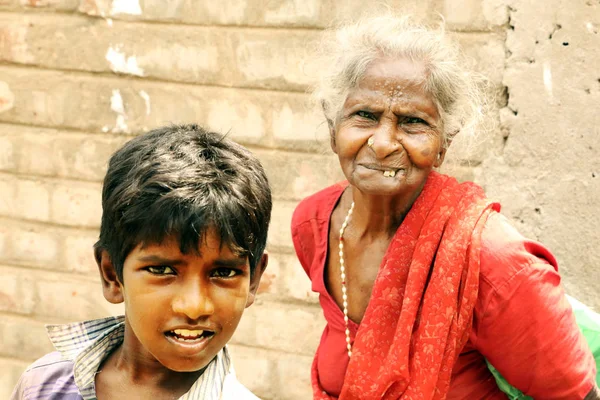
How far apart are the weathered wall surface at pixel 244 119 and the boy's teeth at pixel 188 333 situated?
1659mm

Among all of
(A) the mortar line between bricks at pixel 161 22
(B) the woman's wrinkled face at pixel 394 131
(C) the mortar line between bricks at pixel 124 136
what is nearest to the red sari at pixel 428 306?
(B) the woman's wrinkled face at pixel 394 131

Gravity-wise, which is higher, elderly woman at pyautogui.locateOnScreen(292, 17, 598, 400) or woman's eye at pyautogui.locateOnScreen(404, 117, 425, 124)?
woman's eye at pyautogui.locateOnScreen(404, 117, 425, 124)

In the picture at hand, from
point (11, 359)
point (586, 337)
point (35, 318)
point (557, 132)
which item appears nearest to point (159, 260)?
point (586, 337)

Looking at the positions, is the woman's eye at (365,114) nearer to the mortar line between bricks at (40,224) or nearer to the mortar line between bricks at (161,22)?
the mortar line between bricks at (161,22)

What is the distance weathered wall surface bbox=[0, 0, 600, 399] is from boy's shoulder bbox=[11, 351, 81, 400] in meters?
1.56

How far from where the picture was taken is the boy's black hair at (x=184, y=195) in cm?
171

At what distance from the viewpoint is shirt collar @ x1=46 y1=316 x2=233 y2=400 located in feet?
5.91

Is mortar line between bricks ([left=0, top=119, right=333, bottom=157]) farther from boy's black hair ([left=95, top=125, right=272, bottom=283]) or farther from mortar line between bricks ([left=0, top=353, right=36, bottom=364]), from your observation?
boy's black hair ([left=95, top=125, right=272, bottom=283])

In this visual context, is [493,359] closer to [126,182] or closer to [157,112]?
[126,182]

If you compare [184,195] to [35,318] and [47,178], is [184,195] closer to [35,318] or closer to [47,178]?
[47,178]

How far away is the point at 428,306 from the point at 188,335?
32.3 inches

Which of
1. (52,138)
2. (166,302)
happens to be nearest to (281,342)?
(52,138)

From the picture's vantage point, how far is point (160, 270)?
1741 millimetres

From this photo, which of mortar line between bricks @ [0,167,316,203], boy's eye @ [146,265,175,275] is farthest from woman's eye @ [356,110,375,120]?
mortar line between bricks @ [0,167,316,203]
